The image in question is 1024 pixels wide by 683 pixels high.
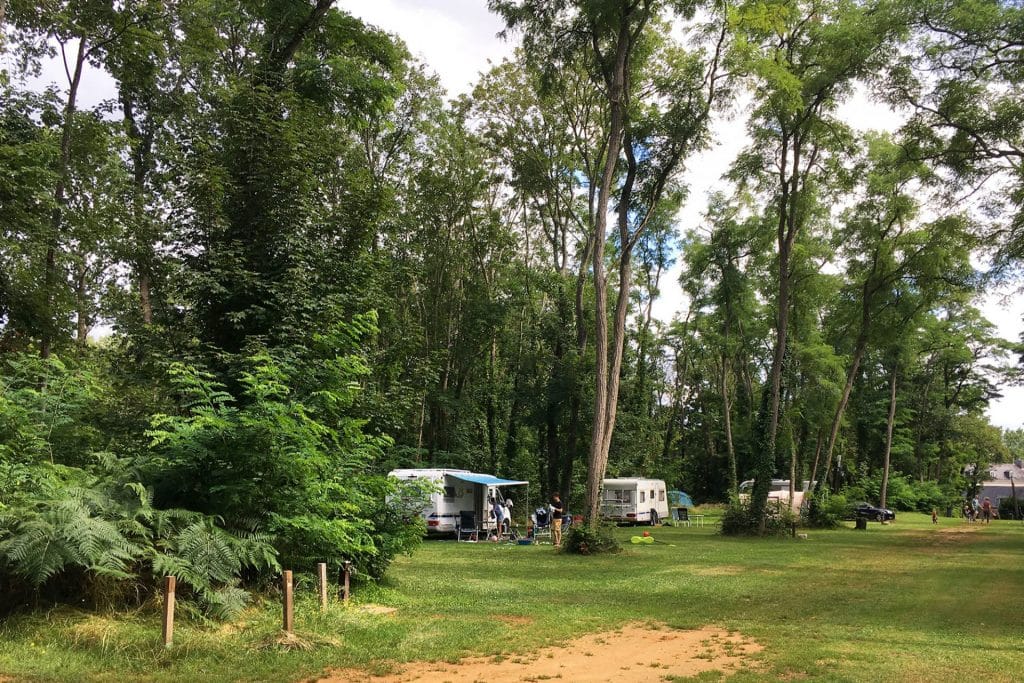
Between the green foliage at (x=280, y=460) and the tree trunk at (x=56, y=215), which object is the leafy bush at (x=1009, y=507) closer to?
the green foliage at (x=280, y=460)

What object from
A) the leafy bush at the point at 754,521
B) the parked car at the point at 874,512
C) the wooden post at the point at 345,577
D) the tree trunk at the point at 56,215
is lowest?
the parked car at the point at 874,512

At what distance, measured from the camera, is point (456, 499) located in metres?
21.8

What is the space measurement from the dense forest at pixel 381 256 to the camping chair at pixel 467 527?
4258 mm

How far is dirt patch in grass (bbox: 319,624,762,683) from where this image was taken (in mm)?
6203

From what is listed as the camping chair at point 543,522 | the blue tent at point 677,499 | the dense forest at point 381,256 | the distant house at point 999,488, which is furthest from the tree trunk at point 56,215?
the distant house at point 999,488

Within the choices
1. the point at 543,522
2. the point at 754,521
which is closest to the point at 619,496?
the point at 543,522

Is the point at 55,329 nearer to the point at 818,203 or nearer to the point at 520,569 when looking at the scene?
the point at 520,569

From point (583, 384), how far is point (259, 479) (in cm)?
2236

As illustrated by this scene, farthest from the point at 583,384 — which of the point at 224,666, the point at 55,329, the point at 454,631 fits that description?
the point at 224,666

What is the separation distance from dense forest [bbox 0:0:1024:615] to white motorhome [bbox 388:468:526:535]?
307cm

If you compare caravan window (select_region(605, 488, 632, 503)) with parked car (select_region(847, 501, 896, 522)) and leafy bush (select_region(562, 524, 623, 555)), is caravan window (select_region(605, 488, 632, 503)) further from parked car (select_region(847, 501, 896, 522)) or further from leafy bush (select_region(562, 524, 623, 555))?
parked car (select_region(847, 501, 896, 522))

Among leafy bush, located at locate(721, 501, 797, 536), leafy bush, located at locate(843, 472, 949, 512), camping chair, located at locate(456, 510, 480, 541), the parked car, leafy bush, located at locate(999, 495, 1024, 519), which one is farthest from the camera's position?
leafy bush, located at locate(843, 472, 949, 512)

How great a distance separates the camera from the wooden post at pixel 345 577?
9125 mm

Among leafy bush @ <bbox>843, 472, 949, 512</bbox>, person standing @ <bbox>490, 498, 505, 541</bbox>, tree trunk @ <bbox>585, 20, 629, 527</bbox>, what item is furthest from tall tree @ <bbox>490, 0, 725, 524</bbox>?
leafy bush @ <bbox>843, 472, 949, 512</bbox>
